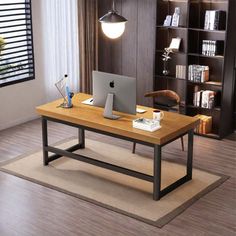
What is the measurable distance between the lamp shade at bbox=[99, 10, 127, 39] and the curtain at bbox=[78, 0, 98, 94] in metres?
2.39

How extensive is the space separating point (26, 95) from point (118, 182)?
2.66 meters

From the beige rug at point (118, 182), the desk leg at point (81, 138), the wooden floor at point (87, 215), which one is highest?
the desk leg at point (81, 138)

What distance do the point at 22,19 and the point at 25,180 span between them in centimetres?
264

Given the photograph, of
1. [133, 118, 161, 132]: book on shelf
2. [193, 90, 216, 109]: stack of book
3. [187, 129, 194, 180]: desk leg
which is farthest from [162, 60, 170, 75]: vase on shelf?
[133, 118, 161, 132]: book on shelf

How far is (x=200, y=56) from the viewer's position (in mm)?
7574

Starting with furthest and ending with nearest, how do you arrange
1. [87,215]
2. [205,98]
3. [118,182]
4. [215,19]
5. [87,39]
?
[87,39] → [205,98] → [215,19] → [118,182] → [87,215]

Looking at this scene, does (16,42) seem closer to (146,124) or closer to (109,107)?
(109,107)

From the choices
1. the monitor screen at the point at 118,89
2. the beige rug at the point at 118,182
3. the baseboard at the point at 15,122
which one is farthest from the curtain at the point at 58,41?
the monitor screen at the point at 118,89

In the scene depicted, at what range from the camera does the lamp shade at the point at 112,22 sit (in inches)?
231

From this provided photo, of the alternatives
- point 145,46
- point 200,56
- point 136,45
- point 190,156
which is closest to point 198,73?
point 200,56

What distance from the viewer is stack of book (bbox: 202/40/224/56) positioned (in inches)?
285

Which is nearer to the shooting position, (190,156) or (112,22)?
(112,22)

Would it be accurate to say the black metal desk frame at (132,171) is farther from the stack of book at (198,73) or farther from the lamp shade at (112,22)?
the stack of book at (198,73)

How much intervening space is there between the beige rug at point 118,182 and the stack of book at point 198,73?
1.43 m
